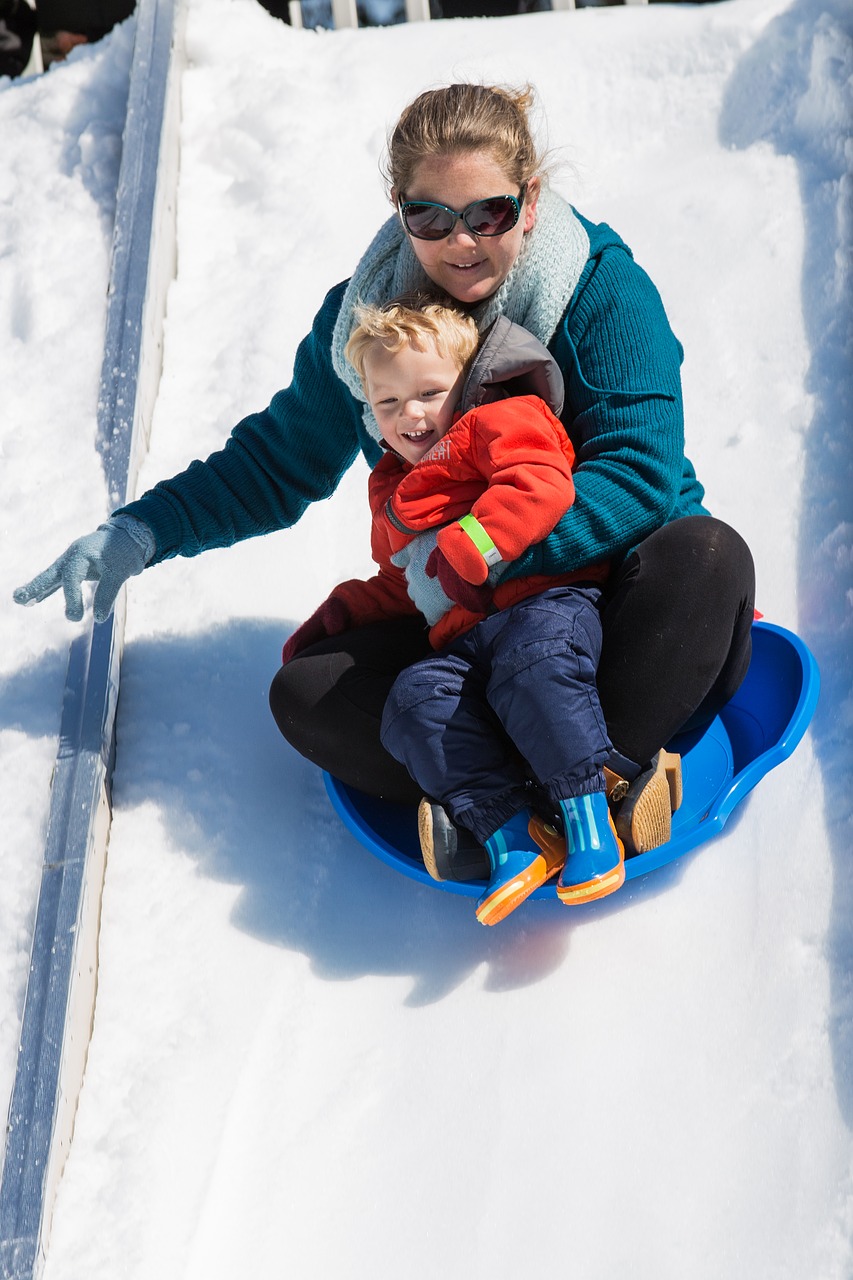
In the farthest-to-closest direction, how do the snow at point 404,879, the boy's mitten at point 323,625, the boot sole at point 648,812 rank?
the boy's mitten at point 323,625 → the boot sole at point 648,812 → the snow at point 404,879

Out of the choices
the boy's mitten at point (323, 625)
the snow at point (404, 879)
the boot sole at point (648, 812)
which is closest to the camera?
the snow at point (404, 879)

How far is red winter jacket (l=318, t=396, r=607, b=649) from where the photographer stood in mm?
1581

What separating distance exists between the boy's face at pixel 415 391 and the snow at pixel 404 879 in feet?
1.74

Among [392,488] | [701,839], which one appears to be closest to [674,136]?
[392,488]

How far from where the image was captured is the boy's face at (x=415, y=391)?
65.3 inches

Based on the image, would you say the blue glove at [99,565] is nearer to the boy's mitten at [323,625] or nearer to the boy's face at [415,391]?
the boy's mitten at [323,625]

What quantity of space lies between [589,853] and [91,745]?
0.70m

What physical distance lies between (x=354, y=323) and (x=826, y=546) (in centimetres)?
79

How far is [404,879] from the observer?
6.06ft

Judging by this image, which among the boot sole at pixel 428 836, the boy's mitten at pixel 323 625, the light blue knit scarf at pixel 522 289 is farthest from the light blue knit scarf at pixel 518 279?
the boot sole at pixel 428 836

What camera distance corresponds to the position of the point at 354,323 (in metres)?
1.77

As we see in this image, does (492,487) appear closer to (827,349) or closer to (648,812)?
(648,812)

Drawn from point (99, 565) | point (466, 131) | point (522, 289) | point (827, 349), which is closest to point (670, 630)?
point (522, 289)

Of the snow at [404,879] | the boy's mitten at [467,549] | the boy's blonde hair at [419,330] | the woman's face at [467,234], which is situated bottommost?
the snow at [404,879]
